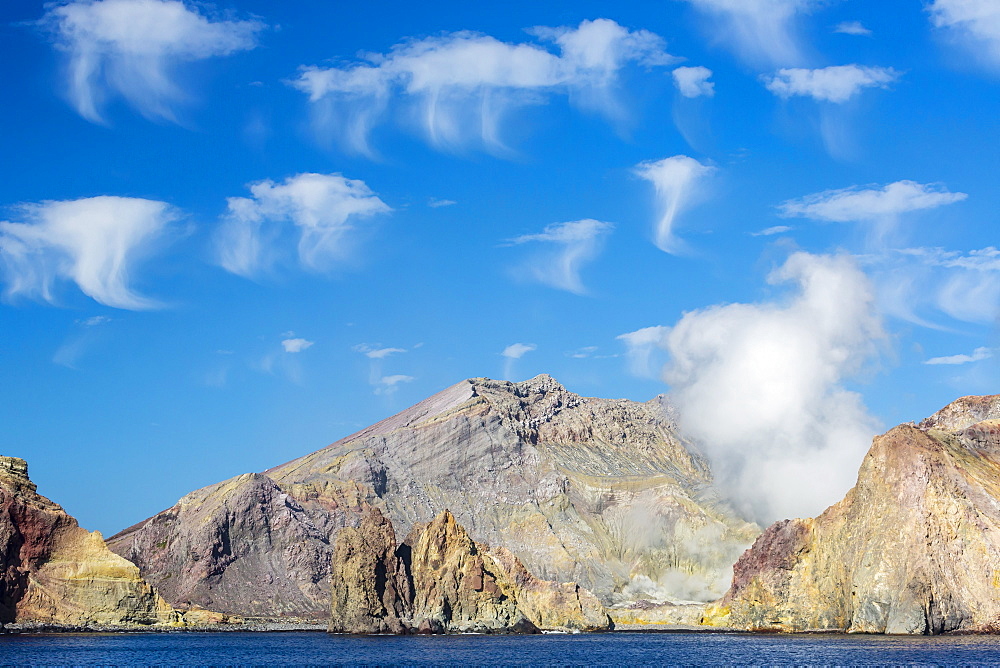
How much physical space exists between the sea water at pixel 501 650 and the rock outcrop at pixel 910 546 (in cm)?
441

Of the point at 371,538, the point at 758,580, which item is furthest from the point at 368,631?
the point at 758,580

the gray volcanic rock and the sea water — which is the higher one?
the gray volcanic rock

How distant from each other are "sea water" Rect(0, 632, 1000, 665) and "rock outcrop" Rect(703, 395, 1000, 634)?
4411 mm

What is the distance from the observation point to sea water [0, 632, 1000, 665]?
4808 inches

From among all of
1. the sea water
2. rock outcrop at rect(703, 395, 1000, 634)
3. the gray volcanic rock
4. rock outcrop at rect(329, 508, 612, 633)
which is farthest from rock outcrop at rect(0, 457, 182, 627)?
rock outcrop at rect(703, 395, 1000, 634)

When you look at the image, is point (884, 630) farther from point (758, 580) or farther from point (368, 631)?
point (368, 631)

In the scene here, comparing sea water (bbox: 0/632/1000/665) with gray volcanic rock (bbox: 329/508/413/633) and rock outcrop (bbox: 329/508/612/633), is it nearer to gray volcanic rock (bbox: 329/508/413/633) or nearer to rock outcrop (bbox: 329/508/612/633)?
rock outcrop (bbox: 329/508/612/633)

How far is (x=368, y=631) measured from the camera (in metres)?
194

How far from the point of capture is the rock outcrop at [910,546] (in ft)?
470

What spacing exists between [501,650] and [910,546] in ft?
182

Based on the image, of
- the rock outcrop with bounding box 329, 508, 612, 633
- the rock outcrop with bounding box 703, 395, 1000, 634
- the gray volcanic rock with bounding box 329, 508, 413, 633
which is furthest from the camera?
the rock outcrop with bounding box 329, 508, 612, 633

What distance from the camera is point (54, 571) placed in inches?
7101

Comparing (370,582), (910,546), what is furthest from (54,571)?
(910,546)

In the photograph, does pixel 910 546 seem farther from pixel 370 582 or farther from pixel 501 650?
pixel 370 582
